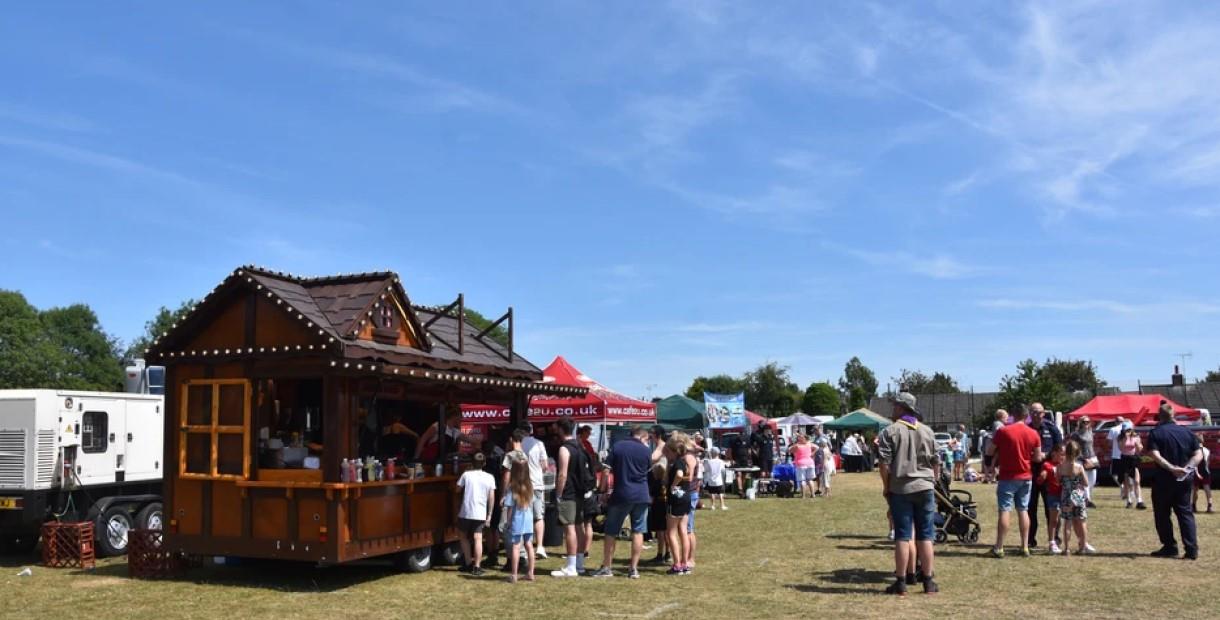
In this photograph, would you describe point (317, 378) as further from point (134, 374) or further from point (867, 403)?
point (867, 403)

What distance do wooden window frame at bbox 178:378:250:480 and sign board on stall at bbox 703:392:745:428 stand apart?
16424 millimetres

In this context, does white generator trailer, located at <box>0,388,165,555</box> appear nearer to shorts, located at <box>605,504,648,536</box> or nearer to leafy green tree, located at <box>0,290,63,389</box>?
shorts, located at <box>605,504,648,536</box>

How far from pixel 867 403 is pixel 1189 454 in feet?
292

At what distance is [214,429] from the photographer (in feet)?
32.7

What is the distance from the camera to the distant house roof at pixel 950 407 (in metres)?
86.0

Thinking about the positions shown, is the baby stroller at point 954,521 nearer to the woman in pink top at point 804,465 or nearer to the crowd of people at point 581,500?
the crowd of people at point 581,500

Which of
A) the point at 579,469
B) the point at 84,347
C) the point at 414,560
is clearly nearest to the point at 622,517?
the point at 579,469

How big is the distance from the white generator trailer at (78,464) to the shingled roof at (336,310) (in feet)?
9.65

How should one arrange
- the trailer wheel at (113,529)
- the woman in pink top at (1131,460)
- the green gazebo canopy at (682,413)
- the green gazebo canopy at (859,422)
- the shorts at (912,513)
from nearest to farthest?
1. the shorts at (912,513)
2. the trailer wheel at (113,529)
3. the woman in pink top at (1131,460)
4. the green gazebo canopy at (682,413)
5. the green gazebo canopy at (859,422)

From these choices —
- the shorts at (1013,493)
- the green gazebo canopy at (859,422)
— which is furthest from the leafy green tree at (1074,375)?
the shorts at (1013,493)

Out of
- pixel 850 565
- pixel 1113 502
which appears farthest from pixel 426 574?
pixel 1113 502

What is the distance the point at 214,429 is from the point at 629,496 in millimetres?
4438

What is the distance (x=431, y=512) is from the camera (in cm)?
1079

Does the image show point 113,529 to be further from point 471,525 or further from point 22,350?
point 22,350
